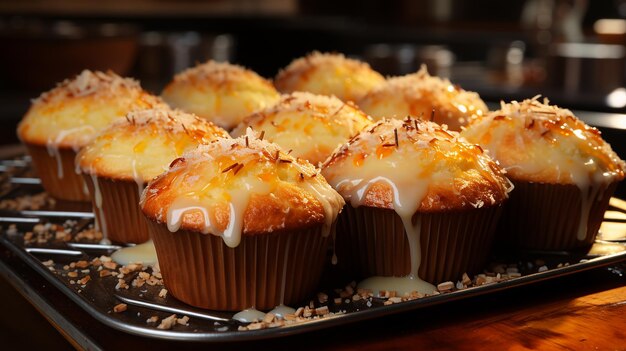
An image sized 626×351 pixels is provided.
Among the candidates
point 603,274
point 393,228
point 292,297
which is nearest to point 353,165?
point 393,228

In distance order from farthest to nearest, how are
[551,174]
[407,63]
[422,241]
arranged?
1. [407,63]
2. [551,174]
3. [422,241]

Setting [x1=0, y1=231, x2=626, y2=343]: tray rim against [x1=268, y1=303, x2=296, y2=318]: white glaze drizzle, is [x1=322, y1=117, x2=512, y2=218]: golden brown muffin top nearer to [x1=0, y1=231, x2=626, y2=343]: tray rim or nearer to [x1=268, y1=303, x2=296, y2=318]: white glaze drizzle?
[x1=0, y1=231, x2=626, y2=343]: tray rim

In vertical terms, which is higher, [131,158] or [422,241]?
[131,158]

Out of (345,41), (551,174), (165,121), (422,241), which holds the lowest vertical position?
(345,41)

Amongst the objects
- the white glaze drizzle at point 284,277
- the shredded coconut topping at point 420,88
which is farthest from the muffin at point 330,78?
the white glaze drizzle at point 284,277

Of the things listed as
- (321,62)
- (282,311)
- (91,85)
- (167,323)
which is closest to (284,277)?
(282,311)

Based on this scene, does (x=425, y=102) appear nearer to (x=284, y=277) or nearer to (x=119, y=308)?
(x=284, y=277)
